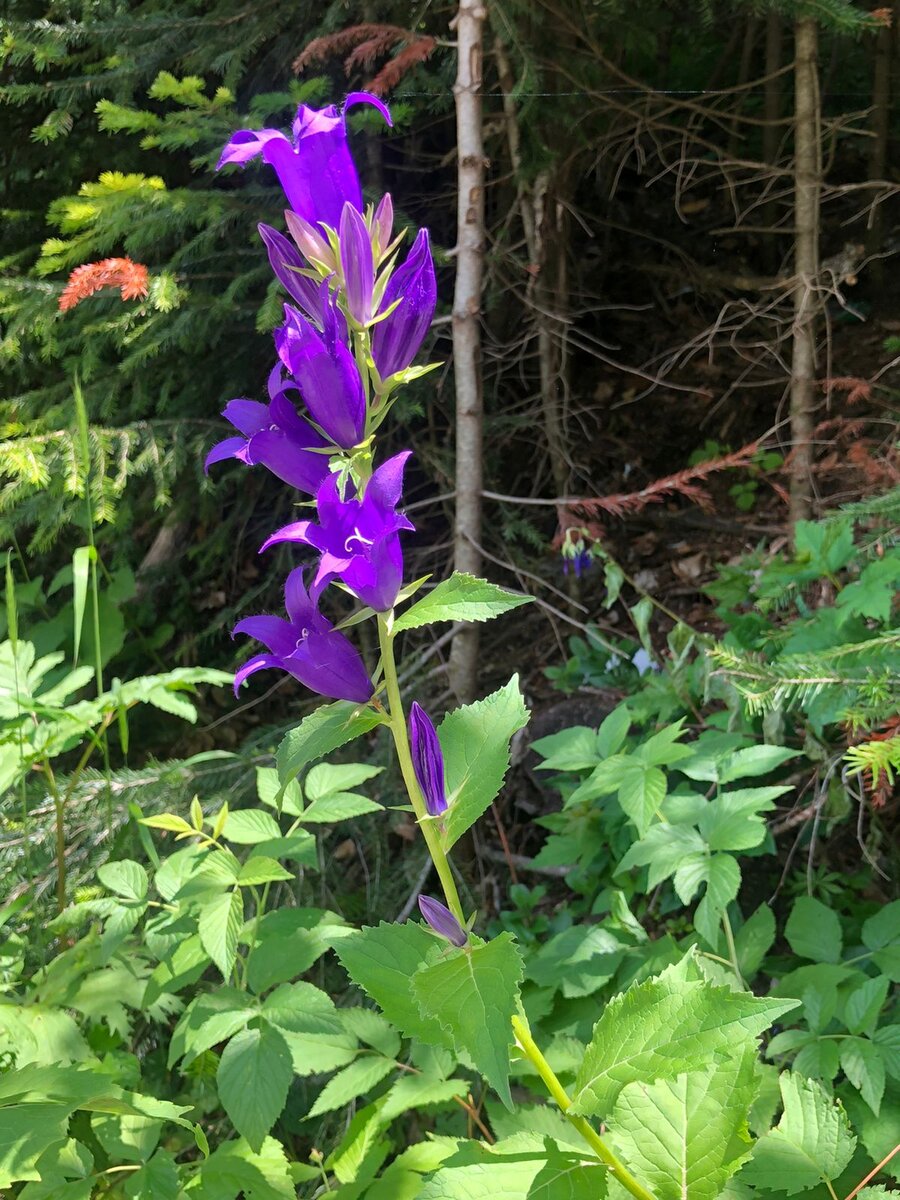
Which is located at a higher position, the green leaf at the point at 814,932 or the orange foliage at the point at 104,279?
the orange foliage at the point at 104,279

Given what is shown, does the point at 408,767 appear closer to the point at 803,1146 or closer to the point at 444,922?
the point at 444,922

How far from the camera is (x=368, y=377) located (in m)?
1.02

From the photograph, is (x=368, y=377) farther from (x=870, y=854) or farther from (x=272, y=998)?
(x=870, y=854)

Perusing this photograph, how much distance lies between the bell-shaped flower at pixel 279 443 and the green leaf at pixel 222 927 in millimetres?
842

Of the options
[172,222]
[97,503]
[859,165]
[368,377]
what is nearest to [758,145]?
[859,165]

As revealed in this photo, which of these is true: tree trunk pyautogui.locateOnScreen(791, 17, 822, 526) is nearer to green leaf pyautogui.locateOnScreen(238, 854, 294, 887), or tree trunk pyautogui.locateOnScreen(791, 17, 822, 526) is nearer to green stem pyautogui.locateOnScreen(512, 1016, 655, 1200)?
green leaf pyautogui.locateOnScreen(238, 854, 294, 887)

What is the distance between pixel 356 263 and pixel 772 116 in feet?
11.9

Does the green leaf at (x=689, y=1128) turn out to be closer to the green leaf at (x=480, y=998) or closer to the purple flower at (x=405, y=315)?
the green leaf at (x=480, y=998)

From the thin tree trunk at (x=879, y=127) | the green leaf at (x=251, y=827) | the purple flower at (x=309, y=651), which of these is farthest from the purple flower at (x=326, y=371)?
the thin tree trunk at (x=879, y=127)

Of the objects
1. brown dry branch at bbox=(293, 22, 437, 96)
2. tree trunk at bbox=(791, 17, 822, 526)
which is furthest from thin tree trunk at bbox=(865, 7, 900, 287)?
brown dry branch at bbox=(293, 22, 437, 96)

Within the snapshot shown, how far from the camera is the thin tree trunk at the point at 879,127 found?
11.6ft

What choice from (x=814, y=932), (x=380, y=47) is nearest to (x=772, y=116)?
(x=380, y=47)

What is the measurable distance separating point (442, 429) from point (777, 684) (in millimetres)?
1977

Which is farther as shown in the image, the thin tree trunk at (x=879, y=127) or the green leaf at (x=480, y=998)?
the thin tree trunk at (x=879, y=127)
